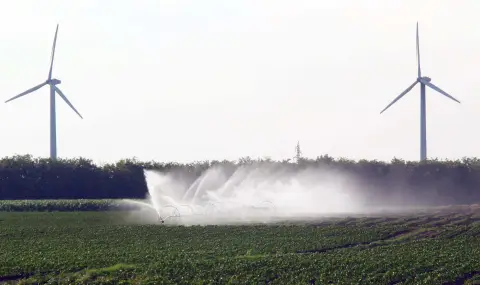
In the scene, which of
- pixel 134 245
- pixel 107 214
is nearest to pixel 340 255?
pixel 134 245

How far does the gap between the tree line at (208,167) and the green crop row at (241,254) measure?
5291cm

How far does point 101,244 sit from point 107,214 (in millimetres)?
33499

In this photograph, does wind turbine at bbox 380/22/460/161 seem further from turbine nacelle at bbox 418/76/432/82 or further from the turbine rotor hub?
the turbine rotor hub

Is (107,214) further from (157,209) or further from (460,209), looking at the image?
(460,209)

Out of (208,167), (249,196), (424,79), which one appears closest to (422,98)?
(424,79)

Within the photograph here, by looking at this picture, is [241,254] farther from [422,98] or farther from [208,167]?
[208,167]

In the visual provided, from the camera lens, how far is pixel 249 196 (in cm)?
10281

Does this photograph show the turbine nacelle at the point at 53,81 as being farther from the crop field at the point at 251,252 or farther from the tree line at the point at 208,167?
the crop field at the point at 251,252

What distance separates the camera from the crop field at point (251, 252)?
42.7 meters

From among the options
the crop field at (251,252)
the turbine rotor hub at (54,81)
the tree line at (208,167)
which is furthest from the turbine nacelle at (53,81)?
the crop field at (251,252)

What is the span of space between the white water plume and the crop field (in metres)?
9.80

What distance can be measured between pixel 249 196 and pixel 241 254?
52447mm

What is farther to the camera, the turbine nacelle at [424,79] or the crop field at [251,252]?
the turbine nacelle at [424,79]

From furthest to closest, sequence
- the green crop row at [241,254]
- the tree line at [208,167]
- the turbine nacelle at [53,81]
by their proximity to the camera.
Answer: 1. the tree line at [208,167]
2. the turbine nacelle at [53,81]
3. the green crop row at [241,254]
